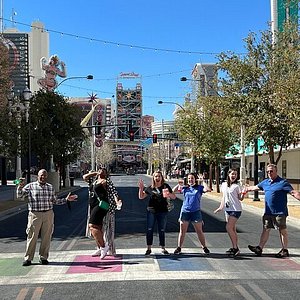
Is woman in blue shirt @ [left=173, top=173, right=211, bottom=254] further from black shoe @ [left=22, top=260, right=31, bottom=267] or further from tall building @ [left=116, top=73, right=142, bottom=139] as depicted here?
tall building @ [left=116, top=73, right=142, bottom=139]

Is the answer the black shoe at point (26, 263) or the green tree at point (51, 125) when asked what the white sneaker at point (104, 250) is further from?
the green tree at point (51, 125)

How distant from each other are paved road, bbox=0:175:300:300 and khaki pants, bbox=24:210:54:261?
0.25m

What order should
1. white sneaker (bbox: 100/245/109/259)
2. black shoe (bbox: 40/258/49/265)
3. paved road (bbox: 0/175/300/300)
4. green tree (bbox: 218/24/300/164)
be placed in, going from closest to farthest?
paved road (bbox: 0/175/300/300) → black shoe (bbox: 40/258/49/265) → white sneaker (bbox: 100/245/109/259) → green tree (bbox: 218/24/300/164)

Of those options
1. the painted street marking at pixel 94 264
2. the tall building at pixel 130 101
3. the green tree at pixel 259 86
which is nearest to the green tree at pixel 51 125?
the green tree at pixel 259 86

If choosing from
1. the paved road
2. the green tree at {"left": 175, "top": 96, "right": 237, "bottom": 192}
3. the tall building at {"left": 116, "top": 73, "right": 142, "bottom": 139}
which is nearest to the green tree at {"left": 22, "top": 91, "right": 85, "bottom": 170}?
the green tree at {"left": 175, "top": 96, "right": 237, "bottom": 192}

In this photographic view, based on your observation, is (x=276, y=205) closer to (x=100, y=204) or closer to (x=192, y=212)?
(x=192, y=212)

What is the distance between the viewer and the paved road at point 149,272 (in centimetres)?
692

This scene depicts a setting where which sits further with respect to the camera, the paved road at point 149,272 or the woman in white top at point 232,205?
the woman in white top at point 232,205

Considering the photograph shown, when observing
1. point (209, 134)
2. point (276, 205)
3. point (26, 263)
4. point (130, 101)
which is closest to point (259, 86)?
point (209, 134)

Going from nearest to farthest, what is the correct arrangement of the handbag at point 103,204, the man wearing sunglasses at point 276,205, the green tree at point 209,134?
the handbag at point 103,204 < the man wearing sunglasses at point 276,205 < the green tree at point 209,134

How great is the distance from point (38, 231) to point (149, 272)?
2.26m

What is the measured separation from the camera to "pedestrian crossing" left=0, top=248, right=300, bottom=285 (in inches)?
311

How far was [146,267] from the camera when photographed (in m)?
8.60

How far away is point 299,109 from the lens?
15.4m
